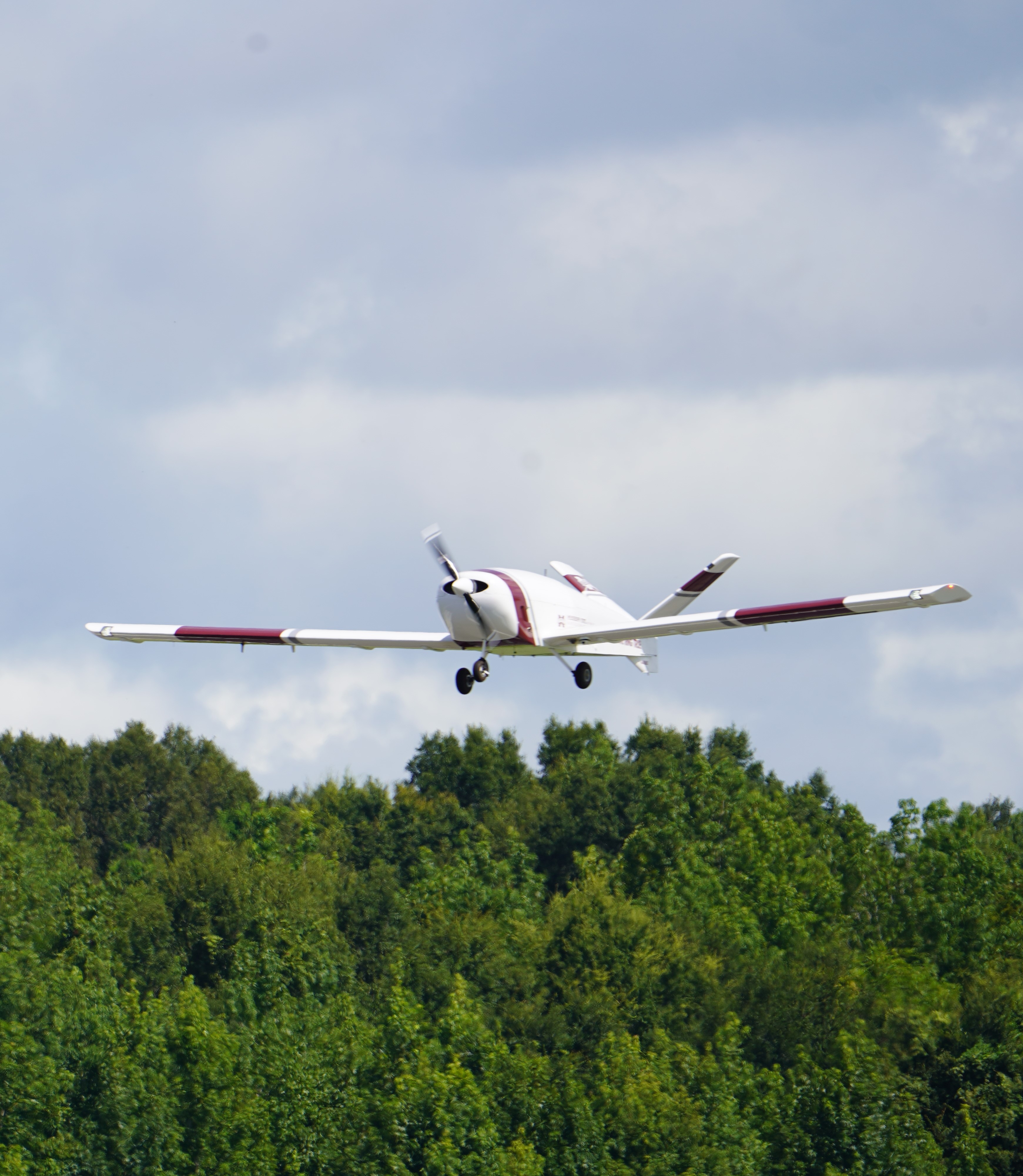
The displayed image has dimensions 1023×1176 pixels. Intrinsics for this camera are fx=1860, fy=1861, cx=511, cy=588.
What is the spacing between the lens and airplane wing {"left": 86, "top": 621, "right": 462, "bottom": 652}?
42219 millimetres

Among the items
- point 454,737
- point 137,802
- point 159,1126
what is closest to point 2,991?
point 159,1126

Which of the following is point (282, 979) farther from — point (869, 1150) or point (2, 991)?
point (869, 1150)

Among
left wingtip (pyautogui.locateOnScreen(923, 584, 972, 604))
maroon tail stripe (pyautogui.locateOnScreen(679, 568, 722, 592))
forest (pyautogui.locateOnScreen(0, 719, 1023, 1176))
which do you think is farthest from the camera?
forest (pyautogui.locateOnScreen(0, 719, 1023, 1176))

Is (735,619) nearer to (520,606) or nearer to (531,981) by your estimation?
(520,606)

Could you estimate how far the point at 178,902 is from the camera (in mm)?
105688

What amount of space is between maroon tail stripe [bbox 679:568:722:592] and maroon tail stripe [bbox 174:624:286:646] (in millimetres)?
10167

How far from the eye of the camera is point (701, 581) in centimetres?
4675

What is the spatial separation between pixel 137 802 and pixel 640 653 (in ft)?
412

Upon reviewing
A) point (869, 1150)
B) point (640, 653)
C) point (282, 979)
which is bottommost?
point (869, 1150)

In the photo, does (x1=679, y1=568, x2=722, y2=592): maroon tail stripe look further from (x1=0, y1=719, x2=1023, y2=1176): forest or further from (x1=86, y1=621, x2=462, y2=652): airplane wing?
(x1=0, y1=719, x2=1023, y2=1176): forest

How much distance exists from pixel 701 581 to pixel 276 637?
10.7m

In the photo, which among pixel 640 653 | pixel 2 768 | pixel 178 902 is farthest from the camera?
pixel 2 768

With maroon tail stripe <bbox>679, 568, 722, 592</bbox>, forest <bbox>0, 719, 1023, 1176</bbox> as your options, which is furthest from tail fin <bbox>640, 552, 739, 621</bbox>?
forest <bbox>0, 719, 1023, 1176</bbox>

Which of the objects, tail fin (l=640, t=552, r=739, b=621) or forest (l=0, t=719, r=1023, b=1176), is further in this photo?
forest (l=0, t=719, r=1023, b=1176)
